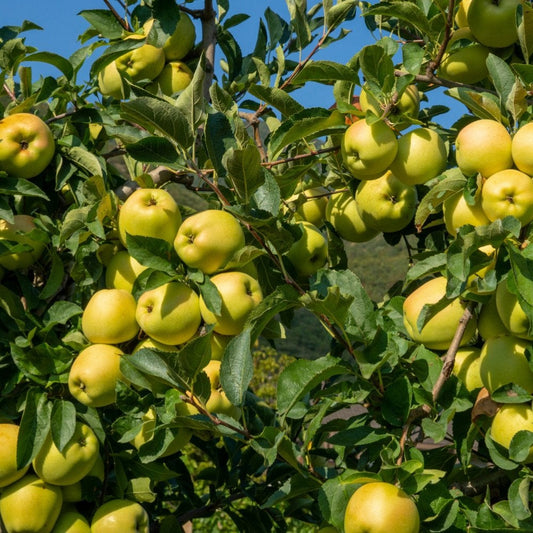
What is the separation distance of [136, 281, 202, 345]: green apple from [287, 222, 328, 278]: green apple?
291 millimetres

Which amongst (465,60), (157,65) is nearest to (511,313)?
(465,60)

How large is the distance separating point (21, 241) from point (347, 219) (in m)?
0.71

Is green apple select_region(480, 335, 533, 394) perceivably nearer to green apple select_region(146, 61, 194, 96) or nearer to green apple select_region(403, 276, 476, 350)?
green apple select_region(403, 276, 476, 350)

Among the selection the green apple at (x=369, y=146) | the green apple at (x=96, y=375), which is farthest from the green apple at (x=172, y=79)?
the green apple at (x=96, y=375)

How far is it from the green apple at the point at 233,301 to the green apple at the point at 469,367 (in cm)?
36

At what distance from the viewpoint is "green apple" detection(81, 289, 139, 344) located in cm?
126

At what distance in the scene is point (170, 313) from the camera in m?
1.20

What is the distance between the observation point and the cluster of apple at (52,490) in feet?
4.22

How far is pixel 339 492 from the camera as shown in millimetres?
1101

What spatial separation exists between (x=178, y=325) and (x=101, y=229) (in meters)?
0.25

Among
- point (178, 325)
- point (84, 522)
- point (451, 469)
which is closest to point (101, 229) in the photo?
point (178, 325)

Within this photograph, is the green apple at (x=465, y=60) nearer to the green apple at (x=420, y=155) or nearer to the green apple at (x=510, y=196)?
the green apple at (x=420, y=155)

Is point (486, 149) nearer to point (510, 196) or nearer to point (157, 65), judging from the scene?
point (510, 196)

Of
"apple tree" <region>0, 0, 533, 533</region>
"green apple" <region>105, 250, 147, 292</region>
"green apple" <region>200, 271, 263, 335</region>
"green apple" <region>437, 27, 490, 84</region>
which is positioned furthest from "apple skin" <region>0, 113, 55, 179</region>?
"green apple" <region>437, 27, 490, 84</region>
